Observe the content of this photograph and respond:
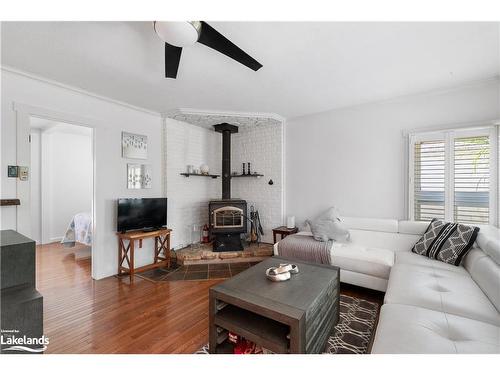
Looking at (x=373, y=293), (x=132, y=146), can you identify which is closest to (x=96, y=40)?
(x=132, y=146)

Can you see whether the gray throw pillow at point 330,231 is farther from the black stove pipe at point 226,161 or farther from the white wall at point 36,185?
the white wall at point 36,185

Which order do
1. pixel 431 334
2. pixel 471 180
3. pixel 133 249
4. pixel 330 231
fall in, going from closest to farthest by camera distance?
pixel 431 334, pixel 471 180, pixel 133 249, pixel 330 231

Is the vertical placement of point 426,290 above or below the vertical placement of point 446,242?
below

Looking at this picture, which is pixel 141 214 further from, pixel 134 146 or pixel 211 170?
pixel 211 170

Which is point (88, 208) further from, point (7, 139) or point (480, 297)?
point (480, 297)

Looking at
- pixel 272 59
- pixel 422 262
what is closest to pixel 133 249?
pixel 272 59

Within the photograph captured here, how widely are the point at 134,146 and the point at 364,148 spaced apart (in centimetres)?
344

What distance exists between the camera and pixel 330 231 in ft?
9.83

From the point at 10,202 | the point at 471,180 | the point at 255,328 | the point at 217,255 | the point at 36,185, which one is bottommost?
the point at 217,255

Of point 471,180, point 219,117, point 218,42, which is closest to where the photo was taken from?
point 218,42

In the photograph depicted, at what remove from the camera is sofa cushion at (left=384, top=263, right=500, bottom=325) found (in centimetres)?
139

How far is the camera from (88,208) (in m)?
5.44

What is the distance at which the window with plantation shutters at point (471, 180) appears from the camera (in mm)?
2568

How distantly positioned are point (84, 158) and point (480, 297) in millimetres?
6940
